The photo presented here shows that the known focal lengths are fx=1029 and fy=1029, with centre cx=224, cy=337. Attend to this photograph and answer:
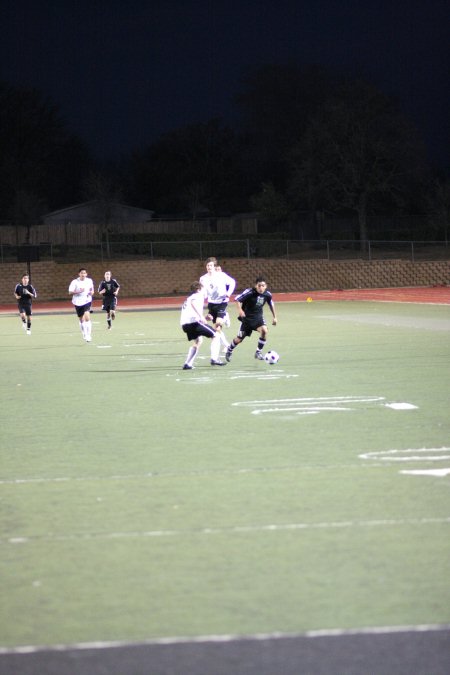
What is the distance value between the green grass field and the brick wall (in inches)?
1332

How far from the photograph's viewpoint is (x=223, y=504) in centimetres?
821

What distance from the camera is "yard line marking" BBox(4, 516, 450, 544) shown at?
729cm

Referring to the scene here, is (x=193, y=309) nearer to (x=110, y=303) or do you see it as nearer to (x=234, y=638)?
(x=110, y=303)

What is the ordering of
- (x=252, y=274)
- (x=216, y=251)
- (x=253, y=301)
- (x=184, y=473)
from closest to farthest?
(x=184, y=473), (x=253, y=301), (x=252, y=274), (x=216, y=251)

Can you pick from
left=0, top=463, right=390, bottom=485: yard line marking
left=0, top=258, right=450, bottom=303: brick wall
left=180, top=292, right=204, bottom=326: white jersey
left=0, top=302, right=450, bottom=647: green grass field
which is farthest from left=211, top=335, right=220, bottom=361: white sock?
left=0, top=258, right=450, bottom=303: brick wall

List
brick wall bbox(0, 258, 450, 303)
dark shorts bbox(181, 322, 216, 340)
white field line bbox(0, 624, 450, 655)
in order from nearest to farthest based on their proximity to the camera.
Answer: white field line bbox(0, 624, 450, 655), dark shorts bbox(181, 322, 216, 340), brick wall bbox(0, 258, 450, 303)

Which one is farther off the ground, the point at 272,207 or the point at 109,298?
the point at 272,207

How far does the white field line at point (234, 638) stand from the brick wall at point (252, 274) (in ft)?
151

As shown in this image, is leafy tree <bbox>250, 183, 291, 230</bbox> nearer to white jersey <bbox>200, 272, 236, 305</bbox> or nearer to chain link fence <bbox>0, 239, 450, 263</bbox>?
chain link fence <bbox>0, 239, 450, 263</bbox>

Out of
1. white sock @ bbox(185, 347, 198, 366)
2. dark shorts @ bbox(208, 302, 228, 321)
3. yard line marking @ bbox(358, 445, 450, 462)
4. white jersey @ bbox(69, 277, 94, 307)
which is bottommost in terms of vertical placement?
yard line marking @ bbox(358, 445, 450, 462)

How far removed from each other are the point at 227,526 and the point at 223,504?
0.67 metres

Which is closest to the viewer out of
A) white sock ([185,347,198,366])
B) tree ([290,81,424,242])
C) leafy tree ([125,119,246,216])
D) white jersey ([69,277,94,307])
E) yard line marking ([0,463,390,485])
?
yard line marking ([0,463,390,485])

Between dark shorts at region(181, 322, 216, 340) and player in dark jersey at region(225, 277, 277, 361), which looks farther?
player in dark jersey at region(225, 277, 277, 361)

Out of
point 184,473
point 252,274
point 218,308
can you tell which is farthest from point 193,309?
point 252,274
